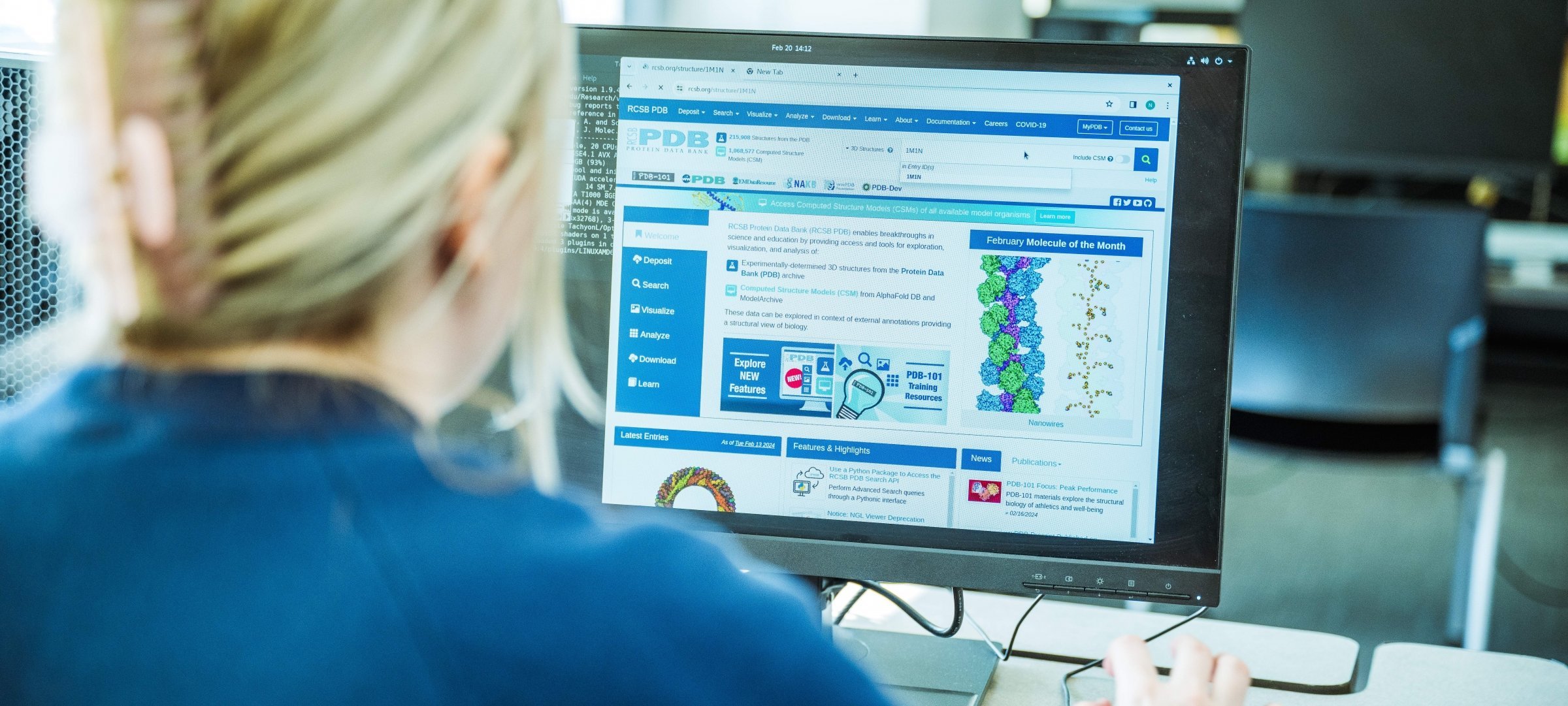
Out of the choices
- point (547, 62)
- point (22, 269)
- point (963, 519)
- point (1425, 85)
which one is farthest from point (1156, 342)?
point (1425, 85)

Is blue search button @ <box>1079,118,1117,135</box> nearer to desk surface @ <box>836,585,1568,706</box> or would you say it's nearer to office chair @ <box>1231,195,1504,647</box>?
desk surface @ <box>836,585,1568,706</box>

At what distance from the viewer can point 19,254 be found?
883mm

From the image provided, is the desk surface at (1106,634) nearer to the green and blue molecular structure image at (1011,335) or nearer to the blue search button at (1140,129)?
the green and blue molecular structure image at (1011,335)

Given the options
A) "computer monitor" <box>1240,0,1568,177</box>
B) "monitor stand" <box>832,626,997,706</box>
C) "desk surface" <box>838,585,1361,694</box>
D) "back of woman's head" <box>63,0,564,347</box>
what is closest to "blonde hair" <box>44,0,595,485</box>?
"back of woman's head" <box>63,0,564,347</box>

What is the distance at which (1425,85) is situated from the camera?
376cm

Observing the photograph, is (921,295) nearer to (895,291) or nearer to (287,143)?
(895,291)

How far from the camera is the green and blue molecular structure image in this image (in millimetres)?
769

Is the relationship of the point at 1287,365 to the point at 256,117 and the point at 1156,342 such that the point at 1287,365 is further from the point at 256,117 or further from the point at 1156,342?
the point at 256,117

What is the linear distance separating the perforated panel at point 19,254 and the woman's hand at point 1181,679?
738 millimetres

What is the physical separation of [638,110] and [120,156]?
43 cm

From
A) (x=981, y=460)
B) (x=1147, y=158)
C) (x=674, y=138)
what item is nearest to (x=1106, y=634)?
(x=981, y=460)

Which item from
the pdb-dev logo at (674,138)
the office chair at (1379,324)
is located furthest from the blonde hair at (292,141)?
the office chair at (1379,324)

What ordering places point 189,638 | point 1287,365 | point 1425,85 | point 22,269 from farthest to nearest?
point 1425,85, point 1287,365, point 22,269, point 189,638

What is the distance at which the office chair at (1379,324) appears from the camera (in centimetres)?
217
